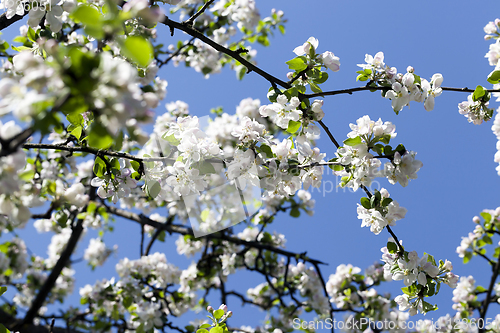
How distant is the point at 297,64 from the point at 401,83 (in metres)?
0.59

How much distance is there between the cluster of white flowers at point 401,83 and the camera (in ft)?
5.59

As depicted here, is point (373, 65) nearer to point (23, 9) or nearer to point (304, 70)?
point (304, 70)

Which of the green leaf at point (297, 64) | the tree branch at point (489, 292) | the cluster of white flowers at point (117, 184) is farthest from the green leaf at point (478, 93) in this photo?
the tree branch at point (489, 292)

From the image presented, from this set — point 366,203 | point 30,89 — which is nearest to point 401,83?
point 366,203

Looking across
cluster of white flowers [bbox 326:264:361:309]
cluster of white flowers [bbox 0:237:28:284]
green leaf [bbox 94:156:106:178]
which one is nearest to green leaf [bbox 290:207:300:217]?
cluster of white flowers [bbox 326:264:361:309]

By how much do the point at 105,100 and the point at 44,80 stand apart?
0.43 feet

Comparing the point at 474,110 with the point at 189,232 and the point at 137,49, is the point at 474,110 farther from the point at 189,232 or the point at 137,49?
the point at 189,232

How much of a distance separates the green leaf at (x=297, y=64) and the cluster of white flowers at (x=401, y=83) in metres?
0.35

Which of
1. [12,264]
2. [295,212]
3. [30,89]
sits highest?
[295,212]

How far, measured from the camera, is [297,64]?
5.47 ft

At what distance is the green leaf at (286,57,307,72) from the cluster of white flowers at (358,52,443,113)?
0.35m

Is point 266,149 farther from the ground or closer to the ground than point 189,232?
closer to the ground

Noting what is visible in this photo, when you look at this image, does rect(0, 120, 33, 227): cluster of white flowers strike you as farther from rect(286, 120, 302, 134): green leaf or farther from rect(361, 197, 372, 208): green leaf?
rect(361, 197, 372, 208): green leaf

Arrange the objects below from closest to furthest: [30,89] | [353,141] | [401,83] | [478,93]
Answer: [30,89]
[353,141]
[401,83]
[478,93]
